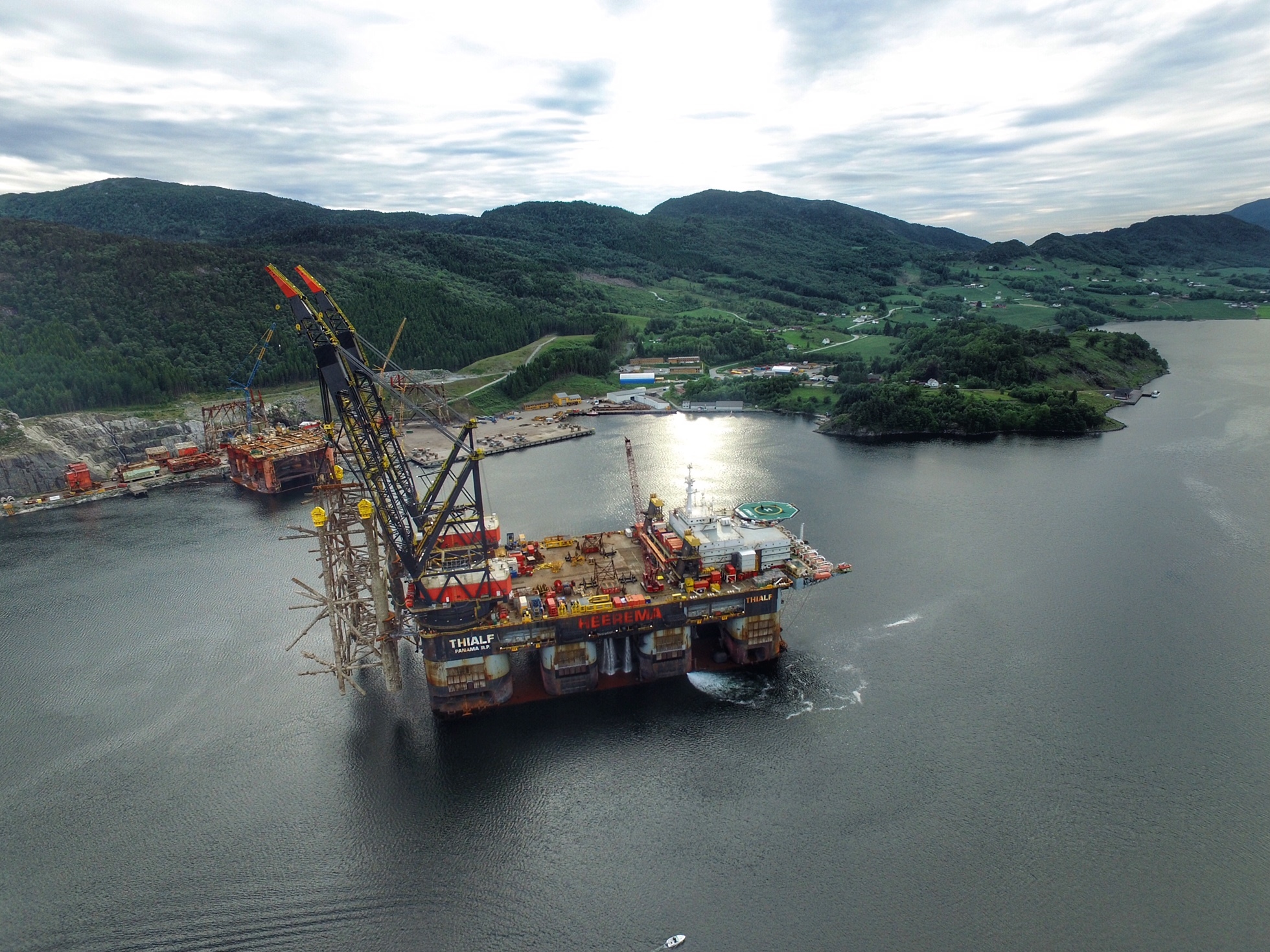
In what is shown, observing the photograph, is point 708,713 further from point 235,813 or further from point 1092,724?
point 235,813

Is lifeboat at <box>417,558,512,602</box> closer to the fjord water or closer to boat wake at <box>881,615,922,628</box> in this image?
the fjord water

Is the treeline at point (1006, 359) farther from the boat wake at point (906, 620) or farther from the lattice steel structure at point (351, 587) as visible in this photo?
the lattice steel structure at point (351, 587)

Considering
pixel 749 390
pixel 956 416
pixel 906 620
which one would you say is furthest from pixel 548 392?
pixel 906 620

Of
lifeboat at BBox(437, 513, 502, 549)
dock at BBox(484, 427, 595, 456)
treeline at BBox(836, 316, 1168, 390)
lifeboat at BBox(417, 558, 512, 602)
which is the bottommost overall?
dock at BBox(484, 427, 595, 456)

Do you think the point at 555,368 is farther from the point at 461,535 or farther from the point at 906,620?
the point at 906,620

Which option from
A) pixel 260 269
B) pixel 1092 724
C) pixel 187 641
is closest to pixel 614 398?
pixel 260 269

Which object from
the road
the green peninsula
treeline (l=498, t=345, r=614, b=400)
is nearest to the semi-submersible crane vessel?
the green peninsula
